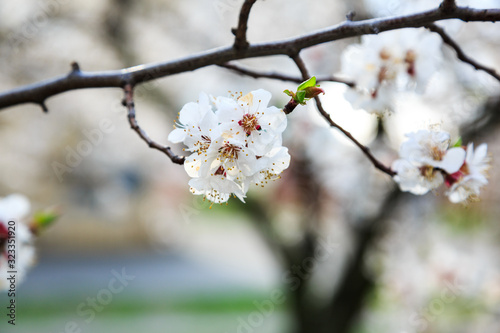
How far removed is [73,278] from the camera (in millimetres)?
7797

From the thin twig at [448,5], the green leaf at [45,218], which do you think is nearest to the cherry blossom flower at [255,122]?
the thin twig at [448,5]

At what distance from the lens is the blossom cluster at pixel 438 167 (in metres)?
0.91

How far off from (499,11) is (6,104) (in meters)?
0.88

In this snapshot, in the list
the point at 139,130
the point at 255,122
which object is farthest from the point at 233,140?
the point at 139,130

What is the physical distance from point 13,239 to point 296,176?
2978mm

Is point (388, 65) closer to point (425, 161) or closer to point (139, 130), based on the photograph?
point (425, 161)

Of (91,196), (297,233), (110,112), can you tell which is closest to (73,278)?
(91,196)

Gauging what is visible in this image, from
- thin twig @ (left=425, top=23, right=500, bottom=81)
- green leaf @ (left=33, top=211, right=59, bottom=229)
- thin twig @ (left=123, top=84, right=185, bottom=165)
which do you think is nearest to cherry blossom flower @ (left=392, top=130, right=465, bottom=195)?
thin twig @ (left=425, top=23, right=500, bottom=81)

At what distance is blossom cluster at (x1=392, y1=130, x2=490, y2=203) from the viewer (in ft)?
2.98

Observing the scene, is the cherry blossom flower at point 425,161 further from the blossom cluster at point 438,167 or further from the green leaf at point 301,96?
the green leaf at point 301,96

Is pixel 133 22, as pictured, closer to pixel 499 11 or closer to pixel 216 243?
pixel 499 11

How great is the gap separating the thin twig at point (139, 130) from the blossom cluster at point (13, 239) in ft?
1.98

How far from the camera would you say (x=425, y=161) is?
0.91 metres

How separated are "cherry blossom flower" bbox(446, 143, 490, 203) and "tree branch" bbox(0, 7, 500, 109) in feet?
1.05
